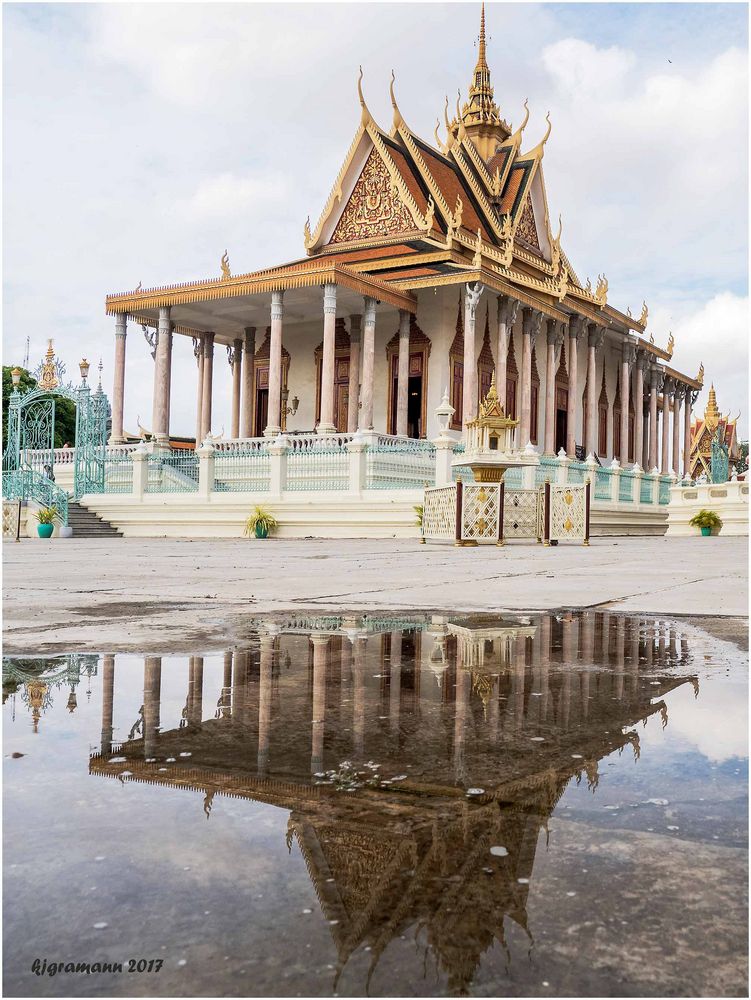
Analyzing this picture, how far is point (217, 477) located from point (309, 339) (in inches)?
282

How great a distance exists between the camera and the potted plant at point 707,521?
22562 mm

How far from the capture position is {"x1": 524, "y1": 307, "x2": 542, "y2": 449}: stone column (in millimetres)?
25391

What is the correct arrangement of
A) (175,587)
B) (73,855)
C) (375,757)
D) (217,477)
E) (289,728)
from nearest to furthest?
(73,855) → (375,757) → (289,728) → (175,587) → (217,477)

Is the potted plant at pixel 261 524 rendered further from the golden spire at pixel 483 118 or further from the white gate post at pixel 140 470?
the golden spire at pixel 483 118

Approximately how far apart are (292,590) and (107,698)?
333 cm

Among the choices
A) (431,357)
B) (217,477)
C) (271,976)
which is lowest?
(271,976)

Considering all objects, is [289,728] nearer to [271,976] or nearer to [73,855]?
[73,855]

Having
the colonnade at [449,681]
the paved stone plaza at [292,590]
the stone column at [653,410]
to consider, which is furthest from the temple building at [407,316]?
the colonnade at [449,681]

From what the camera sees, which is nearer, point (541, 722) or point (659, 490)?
point (541, 722)

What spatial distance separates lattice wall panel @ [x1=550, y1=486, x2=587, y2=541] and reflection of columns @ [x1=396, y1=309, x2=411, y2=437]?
9.42 metres

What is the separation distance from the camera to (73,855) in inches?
51.8

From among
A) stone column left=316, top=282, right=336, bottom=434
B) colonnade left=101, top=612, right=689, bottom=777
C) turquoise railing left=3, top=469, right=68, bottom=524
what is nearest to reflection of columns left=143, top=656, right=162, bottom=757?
colonnade left=101, top=612, right=689, bottom=777

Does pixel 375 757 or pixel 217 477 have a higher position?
pixel 217 477

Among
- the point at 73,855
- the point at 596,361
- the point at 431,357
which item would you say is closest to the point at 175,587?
the point at 73,855
